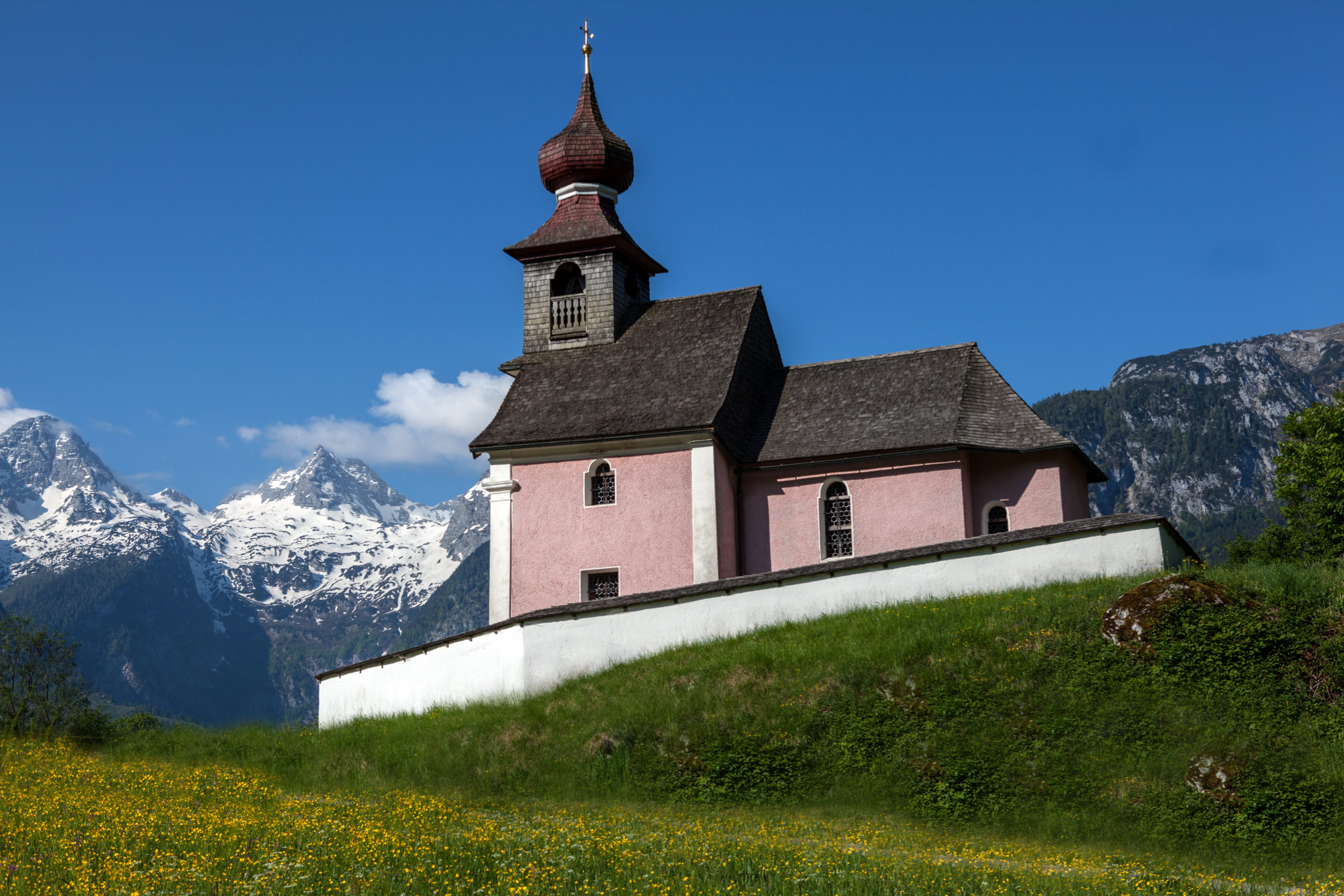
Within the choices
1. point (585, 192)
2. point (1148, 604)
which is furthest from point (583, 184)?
point (1148, 604)

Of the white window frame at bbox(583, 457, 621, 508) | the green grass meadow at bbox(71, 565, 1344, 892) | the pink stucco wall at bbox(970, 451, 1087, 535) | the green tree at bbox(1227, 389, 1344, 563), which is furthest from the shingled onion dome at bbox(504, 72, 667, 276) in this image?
the green tree at bbox(1227, 389, 1344, 563)

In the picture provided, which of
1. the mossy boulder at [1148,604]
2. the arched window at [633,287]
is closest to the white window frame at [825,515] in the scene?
the arched window at [633,287]

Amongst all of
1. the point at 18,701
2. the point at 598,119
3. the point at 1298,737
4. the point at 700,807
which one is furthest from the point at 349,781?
the point at 598,119

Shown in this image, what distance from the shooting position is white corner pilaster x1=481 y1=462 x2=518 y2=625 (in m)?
30.7

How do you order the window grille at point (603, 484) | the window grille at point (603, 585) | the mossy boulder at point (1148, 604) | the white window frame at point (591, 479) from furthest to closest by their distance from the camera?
the window grille at point (603, 484)
the white window frame at point (591, 479)
the window grille at point (603, 585)
the mossy boulder at point (1148, 604)

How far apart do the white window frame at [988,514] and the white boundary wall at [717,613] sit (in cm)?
623

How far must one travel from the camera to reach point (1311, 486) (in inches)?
1474

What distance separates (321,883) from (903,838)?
690 cm

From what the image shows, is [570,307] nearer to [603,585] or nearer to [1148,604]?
[603,585]

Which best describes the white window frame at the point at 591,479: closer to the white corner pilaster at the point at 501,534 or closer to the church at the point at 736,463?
the church at the point at 736,463

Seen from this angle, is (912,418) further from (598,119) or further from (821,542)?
(598,119)

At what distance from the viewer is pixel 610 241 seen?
3516 cm

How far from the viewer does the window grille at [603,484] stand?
3084cm

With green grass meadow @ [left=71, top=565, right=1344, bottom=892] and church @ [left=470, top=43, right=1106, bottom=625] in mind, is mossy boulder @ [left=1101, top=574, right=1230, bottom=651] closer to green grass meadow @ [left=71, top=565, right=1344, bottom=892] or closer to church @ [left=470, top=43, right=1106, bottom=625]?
green grass meadow @ [left=71, top=565, right=1344, bottom=892]
